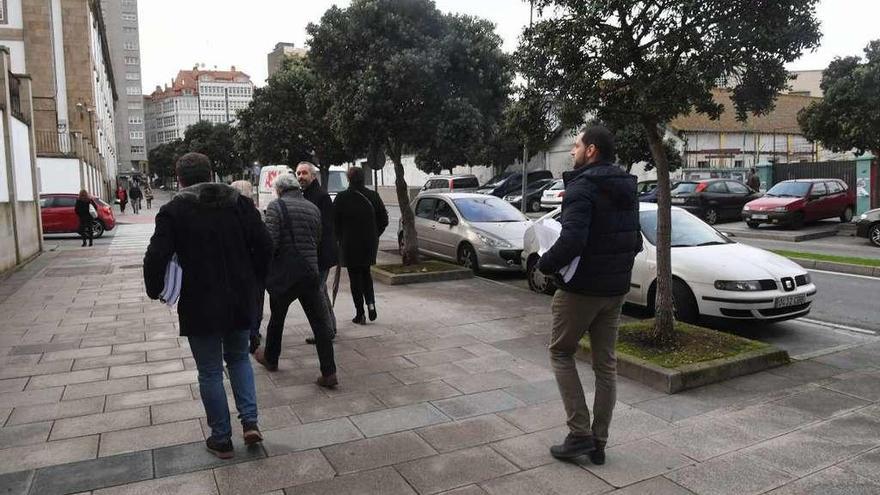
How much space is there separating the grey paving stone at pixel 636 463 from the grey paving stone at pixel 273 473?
1.58 m

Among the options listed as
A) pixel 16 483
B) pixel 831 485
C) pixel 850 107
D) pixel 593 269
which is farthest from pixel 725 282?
pixel 850 107

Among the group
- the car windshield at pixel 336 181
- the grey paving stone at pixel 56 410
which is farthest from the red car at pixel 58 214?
the grey paving stone at pixel 56 410

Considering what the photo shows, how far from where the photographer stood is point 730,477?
12.5ft

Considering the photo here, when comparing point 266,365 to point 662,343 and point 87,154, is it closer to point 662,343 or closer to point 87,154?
point 662,343

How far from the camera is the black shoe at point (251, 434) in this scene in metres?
4.13

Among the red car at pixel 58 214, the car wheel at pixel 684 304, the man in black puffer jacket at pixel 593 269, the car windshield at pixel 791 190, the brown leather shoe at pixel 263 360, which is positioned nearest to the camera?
the man in black puffer jacket at pixel 593 269

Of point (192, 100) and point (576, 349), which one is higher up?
point (192, 100)

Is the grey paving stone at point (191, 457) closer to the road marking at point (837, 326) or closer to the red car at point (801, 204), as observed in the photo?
the road marking at point (837, 326)

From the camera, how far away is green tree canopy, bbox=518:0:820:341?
18.7 feet

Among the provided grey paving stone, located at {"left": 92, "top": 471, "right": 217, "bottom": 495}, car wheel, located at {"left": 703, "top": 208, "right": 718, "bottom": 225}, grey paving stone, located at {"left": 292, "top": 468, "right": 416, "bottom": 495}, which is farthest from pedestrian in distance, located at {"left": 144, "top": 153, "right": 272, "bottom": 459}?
car wheel, located at {"left": 703, "top": 208, "right": 718, "bottom": 225}

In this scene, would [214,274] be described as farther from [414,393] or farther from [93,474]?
[414,393]

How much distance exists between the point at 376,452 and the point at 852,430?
3.17 m

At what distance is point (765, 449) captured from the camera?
418cm

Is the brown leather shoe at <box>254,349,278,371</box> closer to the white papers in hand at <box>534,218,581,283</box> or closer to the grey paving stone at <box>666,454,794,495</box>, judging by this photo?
the white papers in hand at <box>534,218,581,283</box>
